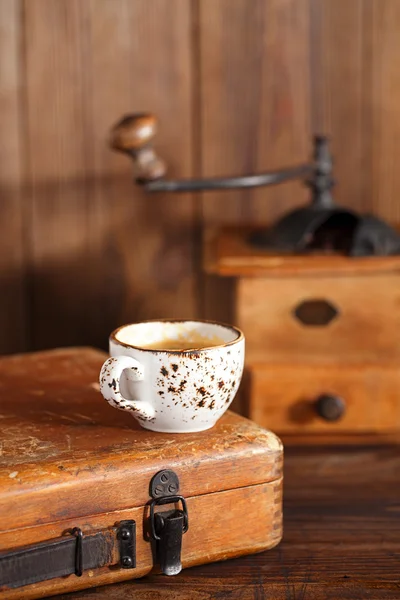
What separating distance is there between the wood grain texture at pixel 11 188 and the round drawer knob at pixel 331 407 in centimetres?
55

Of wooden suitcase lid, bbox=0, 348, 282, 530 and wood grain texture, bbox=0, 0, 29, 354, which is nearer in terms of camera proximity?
wooden suitcase lid, bbox=0, 348, 282, 530

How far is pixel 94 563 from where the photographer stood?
0.70m

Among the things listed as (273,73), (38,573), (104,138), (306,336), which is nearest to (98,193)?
(104,138)

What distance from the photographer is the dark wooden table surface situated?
2.35ft

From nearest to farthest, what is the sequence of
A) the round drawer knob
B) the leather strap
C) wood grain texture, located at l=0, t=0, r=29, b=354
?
the leather strap → the round drawer knob → wood grain texture, located at l=0, t=0, r=29, b=354

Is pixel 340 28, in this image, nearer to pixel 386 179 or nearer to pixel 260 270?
pixel 386 179

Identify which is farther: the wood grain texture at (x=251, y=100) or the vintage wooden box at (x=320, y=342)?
the wood grain texture at (x=251, y=100)

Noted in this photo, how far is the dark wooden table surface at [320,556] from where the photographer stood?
0.72 meters

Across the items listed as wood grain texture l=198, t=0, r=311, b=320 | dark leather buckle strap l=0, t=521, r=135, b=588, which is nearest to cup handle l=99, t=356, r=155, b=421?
dark leather buckle strap l=0, t=521, r=135, b=588

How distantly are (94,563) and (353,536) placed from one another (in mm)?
269

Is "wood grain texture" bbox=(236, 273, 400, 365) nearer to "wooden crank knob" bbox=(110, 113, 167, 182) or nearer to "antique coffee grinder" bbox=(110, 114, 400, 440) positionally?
"antique coffee grinder" bbox=(110, 114, 400, 440)

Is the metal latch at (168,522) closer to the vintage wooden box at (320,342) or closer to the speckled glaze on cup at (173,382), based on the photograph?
the speckled glaze on cup at (173,382)

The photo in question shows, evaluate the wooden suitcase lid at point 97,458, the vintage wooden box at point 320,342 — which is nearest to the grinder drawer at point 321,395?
the vintage wooden box at point 320,342

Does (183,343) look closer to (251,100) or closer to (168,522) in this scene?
(168,522)
